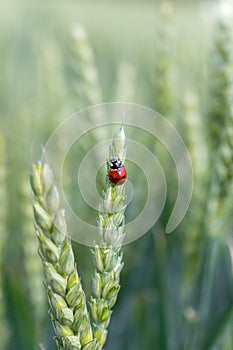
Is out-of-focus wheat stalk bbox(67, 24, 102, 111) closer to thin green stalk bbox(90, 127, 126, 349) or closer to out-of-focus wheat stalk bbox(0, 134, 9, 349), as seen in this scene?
out-of-focus wheat stalk bbox(0, 134, 9, 349)

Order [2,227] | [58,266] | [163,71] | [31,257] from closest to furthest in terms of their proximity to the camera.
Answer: [58,266]
[2,227]
[31,257]
[163,71]

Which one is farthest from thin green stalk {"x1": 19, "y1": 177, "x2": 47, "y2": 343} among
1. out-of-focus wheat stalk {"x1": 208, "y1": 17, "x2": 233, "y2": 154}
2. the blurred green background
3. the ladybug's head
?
the ladybug's head

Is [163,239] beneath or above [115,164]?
above

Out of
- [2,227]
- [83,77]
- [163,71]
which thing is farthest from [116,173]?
[163,71]

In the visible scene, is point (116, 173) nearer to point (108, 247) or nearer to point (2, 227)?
point (108, 247)

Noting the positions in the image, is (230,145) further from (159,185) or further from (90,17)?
(90,17)

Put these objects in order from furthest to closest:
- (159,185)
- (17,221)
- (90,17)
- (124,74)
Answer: (90,17) < (124,74) < (17,221) < (159,185)

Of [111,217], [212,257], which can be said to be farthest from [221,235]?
[111,217]

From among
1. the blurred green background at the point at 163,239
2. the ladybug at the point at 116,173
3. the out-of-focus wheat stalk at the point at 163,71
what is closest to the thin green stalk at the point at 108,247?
the ladybug at the point at 116,173
